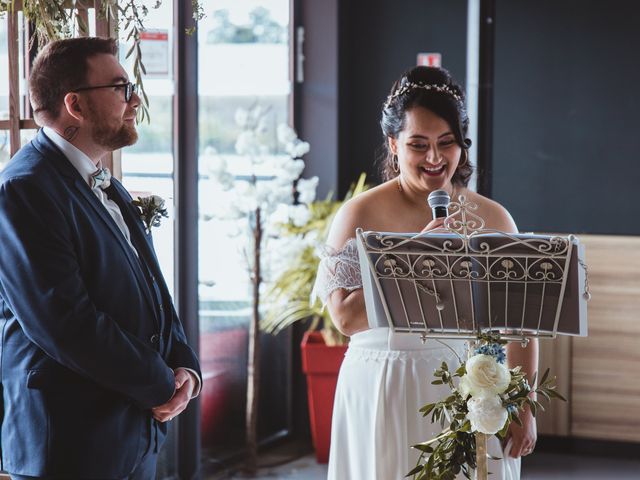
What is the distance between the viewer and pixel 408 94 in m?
2.49

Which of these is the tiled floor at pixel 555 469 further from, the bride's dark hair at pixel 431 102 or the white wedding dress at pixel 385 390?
the bride's dark hair at pixel 431 102

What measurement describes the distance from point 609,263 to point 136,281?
126 inches

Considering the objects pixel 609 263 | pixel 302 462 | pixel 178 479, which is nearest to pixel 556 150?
pixel 609 263

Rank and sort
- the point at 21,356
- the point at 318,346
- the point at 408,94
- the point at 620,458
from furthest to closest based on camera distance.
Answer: the point at 620,458 → the point at 318,346 → the point at 408,94 → the point at 21,356

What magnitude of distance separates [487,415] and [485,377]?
73 millimetres

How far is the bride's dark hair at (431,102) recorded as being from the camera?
245 cm

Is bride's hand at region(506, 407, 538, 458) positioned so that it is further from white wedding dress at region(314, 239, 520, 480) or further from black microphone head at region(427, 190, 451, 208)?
black microphone head at region(427, 190, 451, 208)

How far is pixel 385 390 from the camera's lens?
2.49 meters

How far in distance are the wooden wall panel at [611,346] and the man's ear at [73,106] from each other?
3193 millimetres

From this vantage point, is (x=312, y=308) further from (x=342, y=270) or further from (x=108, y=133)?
(x=108, y=133)

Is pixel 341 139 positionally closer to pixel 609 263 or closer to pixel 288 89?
pixel 288 89

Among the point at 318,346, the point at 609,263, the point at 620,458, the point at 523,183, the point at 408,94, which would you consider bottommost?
the point at 620,458

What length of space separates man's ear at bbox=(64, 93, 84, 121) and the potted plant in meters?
2.37

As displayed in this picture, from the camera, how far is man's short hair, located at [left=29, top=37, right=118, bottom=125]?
2.21 meters
